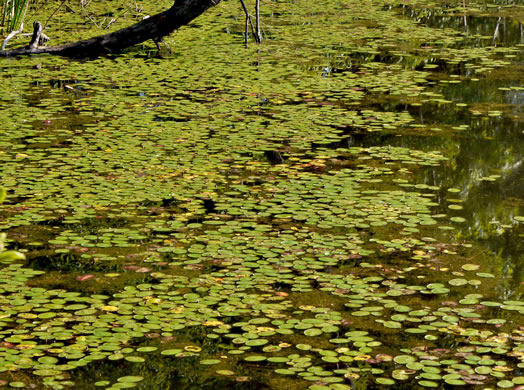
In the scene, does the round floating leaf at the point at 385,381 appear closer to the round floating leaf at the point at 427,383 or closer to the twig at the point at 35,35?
the round floating leaf at the point at 427,383

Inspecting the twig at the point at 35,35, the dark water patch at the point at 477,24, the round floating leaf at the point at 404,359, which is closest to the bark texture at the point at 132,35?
the twig at the point at 35,35

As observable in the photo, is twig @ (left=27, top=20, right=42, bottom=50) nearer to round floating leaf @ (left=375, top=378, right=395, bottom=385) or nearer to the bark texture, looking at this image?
the bark texture

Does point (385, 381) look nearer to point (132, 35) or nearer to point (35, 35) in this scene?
point (132, 35)

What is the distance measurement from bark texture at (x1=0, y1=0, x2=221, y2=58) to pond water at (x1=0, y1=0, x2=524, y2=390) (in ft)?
0.58

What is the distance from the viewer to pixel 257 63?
772cm

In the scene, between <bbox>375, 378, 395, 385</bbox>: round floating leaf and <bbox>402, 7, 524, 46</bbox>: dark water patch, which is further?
<bbox>402, 7, 524, 46</bbox>: dark water patch

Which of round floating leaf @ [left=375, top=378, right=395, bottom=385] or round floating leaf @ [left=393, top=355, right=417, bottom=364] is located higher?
round floating leaf @ [left=393, top=355, right=417, bottom=364]

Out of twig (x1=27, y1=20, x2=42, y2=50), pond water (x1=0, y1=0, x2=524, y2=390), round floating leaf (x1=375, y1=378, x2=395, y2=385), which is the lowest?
round floating leaf (x1=375, y1=378, x2=395, y2=385)

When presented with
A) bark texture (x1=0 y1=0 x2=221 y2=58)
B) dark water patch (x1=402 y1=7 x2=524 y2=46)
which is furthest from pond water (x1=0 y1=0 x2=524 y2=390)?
dark water patch (x1=402 y1=7 x2=524 y2=46)

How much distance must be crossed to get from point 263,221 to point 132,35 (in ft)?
13.8

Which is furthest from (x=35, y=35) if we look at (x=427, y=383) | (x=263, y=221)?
(x=427, y=383)

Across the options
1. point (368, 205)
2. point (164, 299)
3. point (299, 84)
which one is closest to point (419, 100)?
point (299, 84)

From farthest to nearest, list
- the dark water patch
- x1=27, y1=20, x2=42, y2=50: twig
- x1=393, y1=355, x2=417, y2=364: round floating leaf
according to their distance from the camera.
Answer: the dark water patch
x1=27, y1=20, x2=42, y2=50: twig
x1=393, y1=355, x2=417, y2=364: round floating leaf

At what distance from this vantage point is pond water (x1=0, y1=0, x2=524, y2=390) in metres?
2.94
